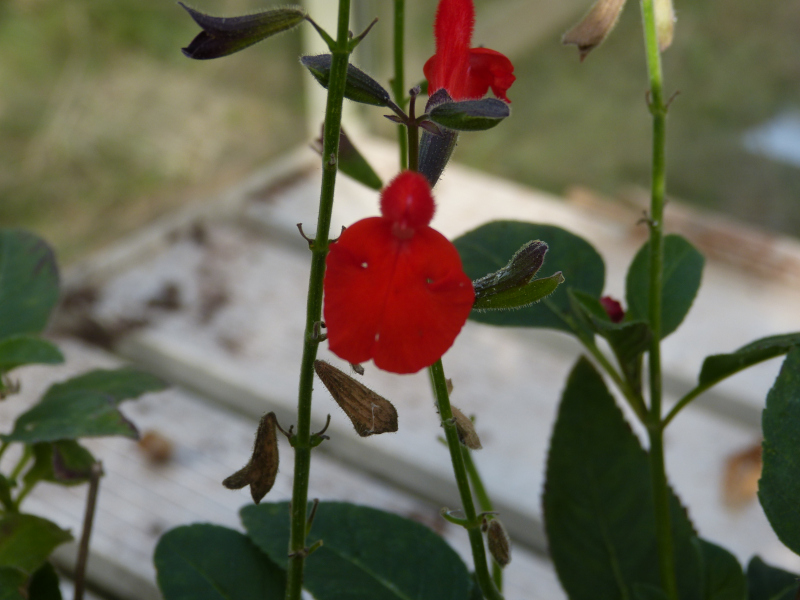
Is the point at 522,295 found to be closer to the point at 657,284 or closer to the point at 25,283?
the point at 657,284

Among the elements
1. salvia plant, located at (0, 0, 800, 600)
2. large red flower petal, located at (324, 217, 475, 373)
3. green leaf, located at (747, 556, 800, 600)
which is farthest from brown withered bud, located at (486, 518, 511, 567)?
green leaf, located at (747, 556, 800, 600)

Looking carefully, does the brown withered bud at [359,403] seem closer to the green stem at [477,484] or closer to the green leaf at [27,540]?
the green stem at [477,484]

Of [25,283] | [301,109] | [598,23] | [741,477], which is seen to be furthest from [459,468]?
[301,109]

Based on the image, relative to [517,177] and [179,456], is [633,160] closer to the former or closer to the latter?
[517,177]

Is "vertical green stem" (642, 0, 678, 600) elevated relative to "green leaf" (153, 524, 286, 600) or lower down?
elevated

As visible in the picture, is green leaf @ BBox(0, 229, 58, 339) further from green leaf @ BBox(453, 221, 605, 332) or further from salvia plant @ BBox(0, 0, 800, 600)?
green leaf @ BBox(453, 221, 605, 332)

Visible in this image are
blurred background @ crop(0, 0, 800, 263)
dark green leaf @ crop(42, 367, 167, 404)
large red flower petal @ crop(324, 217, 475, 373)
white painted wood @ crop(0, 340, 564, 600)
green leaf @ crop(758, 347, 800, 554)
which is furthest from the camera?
blurred background @ crop(0, 0, 800, 263)

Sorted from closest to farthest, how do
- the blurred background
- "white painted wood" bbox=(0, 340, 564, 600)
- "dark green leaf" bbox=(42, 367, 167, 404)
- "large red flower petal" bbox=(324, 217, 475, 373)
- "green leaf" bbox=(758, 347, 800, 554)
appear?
"large red flower petal" bbox=(324, 217, 475, 373) → "green leaf" bbox=(758, 347, 800, 554) → "dark green leaf" bbox=(42, 367, 167, 404) → "white painted wood" bbox=(0, 340, 564, 600) → the blurred background
